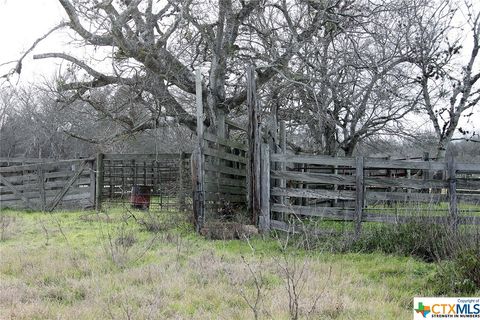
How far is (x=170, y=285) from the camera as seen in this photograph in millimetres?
5277

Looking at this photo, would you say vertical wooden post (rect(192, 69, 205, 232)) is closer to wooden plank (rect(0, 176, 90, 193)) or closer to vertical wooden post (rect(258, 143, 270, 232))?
vertical wooden post (rect(258, 143, 270, 232))

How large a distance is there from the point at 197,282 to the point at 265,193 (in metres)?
3.77

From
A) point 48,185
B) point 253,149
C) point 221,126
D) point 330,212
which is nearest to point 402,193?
point 330,212

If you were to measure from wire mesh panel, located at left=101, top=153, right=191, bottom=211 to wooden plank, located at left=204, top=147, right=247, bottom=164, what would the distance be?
2299mm

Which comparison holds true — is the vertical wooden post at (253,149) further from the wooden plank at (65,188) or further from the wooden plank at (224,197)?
the wooden plank at (65,188)

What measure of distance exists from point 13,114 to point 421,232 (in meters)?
45.2

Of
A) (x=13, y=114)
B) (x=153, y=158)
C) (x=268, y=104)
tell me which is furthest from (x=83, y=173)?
(x=13, y=114)

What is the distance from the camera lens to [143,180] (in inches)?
712

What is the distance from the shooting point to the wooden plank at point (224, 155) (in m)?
9.88

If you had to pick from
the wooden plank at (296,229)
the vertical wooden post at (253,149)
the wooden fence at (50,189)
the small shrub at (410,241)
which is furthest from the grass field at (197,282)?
the wooden fence at (50,189)

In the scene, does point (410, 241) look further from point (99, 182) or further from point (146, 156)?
point (146, 156)

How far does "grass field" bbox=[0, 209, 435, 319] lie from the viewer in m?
4.40

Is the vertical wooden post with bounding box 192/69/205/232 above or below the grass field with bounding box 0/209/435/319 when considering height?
above

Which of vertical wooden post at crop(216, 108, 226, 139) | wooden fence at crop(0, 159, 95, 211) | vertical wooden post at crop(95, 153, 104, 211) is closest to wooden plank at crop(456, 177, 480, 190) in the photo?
vertical wooden post at crop(216, 108, 226, 139)
